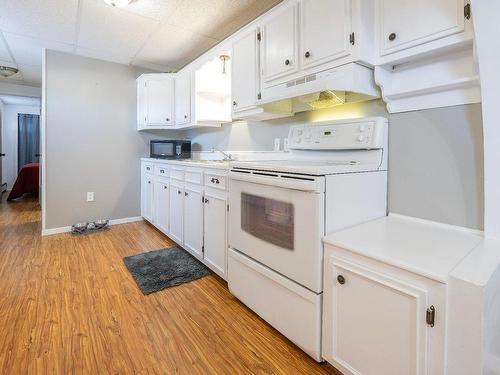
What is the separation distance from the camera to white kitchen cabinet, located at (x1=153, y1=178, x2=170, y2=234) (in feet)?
10.4

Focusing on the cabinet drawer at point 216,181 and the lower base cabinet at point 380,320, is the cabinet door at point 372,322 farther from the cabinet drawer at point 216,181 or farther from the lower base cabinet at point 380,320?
the cabinet drawer at point 216,181

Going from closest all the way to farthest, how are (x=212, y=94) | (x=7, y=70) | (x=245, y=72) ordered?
(x=245, y=72) < (x=212, y=94) < (x=7, y=70)

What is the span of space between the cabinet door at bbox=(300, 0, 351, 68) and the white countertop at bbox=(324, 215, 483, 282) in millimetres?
973

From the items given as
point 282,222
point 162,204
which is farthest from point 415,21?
point 162,204

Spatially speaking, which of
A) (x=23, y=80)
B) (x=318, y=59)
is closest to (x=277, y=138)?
(x=318, y=59)

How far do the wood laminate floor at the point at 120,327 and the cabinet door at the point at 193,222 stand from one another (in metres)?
0.36

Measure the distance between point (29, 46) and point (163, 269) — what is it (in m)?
3.11

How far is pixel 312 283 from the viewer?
1.33 meters

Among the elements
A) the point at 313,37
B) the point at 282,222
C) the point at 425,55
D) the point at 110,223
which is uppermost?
the point at 313,37

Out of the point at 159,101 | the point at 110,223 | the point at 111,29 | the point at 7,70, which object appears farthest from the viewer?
the point at 7,70

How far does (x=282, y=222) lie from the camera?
148 centimetres

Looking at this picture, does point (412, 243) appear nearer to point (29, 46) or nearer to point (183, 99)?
point (183, 99)

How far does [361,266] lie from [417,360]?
0.35m

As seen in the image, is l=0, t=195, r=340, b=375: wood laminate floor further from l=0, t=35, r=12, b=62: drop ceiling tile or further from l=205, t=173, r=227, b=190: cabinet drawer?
l=0, t=35, r=12, b=62: drop ceiling tile
